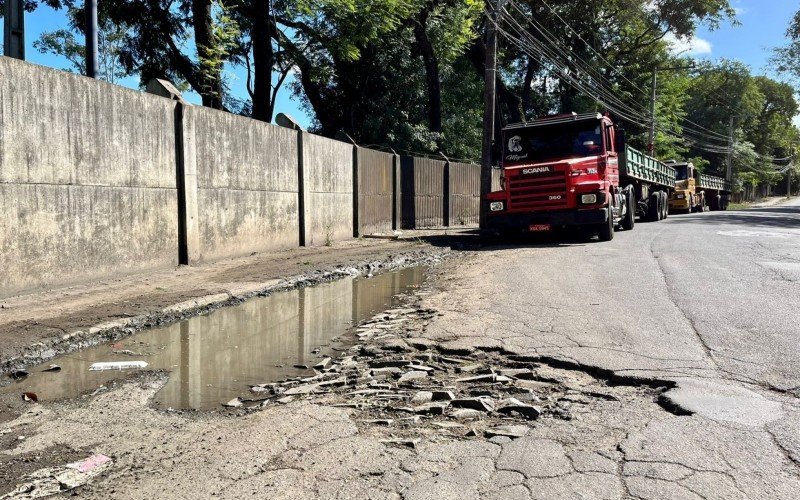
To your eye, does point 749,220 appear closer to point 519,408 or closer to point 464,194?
point 464,194

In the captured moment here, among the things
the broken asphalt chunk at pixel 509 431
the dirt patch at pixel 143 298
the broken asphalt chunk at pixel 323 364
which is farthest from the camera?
the dirt patch at pixel 143 298

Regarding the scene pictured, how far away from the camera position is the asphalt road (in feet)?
9.93

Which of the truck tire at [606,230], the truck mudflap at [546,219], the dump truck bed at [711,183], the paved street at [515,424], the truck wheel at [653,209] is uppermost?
the dump truck bed at [711,183]

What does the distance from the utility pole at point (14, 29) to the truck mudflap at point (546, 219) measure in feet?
34.3

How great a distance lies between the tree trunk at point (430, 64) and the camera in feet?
83.5

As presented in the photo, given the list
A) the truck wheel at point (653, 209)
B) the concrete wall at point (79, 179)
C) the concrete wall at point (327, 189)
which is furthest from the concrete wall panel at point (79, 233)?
the truck wheel at point (653, 209)

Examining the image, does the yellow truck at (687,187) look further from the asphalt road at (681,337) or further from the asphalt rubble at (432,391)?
the asphalt rubble at (432,391)

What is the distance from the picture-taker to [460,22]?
26.1 meters

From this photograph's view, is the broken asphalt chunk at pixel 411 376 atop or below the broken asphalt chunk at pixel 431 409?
atop

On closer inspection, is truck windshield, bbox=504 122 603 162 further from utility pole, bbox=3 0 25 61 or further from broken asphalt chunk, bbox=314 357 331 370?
broken asphalt chunk, bbox=314 357 331 370

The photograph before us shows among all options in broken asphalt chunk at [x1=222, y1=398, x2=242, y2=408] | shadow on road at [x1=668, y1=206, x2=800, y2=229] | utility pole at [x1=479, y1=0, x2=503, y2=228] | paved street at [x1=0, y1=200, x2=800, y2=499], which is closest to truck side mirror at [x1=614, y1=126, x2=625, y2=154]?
utility pole at [x1=479, y1=0, x2=503, y2=228]

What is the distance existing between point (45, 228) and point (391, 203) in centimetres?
1211

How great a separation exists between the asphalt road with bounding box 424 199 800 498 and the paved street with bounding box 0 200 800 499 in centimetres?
2

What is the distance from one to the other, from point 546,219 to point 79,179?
33.3 ft
